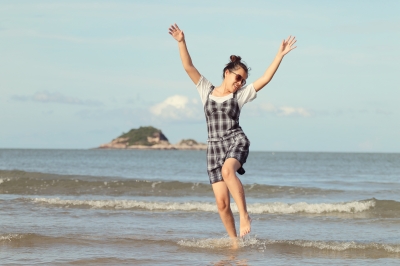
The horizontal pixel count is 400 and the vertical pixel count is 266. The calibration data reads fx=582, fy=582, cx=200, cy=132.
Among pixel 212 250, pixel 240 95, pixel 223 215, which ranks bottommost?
pixel 212 250

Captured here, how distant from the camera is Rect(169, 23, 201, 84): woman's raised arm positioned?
625 centimetres

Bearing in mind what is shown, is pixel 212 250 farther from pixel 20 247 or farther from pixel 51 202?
pixel 51 202

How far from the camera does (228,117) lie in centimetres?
609

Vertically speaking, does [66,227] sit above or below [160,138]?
below

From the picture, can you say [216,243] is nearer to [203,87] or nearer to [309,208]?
[203,87]

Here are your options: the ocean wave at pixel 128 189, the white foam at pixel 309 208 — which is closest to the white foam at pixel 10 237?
the white foam at pixel 309 208

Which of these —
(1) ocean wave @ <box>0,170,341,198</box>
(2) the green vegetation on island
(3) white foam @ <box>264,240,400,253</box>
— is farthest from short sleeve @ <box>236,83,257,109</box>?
(2) the green vegetation on island

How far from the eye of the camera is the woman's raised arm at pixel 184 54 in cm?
625

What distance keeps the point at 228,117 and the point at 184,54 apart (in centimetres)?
85

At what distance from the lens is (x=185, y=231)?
871 cm

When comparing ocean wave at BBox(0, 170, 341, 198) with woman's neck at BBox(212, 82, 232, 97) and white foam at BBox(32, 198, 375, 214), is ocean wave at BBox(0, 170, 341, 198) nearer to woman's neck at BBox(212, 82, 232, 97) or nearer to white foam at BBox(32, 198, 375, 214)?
white foam at BBox(32, 198, 375, 214)

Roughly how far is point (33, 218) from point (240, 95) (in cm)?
535

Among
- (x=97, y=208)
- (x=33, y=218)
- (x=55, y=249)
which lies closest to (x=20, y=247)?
(x=55, y=249)

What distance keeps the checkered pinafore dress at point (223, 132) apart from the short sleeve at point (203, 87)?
4.4 inches
